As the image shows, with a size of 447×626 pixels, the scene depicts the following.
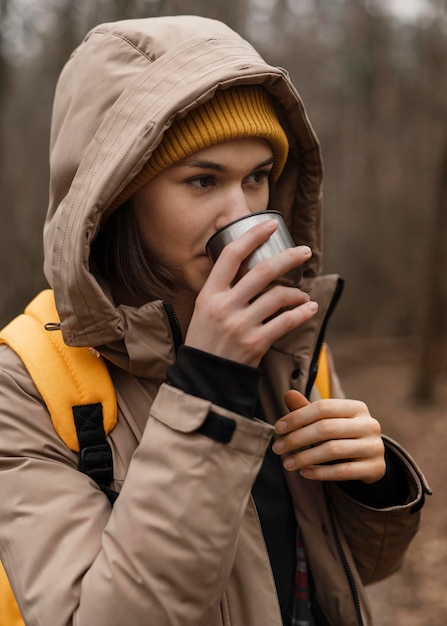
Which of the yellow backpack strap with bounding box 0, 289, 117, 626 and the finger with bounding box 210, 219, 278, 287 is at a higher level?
the finger with bounding box 210, 219, 278, 287

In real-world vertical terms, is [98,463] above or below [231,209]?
below

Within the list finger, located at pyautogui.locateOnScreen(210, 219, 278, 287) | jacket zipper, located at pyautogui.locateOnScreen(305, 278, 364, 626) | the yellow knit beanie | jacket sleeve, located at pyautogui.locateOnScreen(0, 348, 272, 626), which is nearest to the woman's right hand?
finger, located at pyautogui.locateOnScreen(210, 219, 278, 287)

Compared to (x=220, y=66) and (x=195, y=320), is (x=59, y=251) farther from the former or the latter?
(x=220, y=66)

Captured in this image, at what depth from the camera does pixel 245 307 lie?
1.34 meters

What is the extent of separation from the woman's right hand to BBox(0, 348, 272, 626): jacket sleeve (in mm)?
141

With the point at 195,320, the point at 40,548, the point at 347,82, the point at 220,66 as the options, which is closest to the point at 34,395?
the point at 40,548

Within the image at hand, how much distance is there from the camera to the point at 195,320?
4.40 feet

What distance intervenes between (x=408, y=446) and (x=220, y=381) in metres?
8.17

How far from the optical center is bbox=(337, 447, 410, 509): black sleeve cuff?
5.93ft

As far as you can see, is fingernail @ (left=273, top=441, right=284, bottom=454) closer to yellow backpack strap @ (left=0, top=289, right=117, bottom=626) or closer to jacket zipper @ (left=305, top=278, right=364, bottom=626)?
jacket zipper @ (left=305, top=278, right=364, bottom=626)


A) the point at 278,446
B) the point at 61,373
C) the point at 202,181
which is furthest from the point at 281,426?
the point at 202,181

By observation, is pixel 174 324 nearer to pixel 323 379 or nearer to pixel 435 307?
pixel 323 379

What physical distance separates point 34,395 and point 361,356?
15.5 m

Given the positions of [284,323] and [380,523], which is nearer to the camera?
[284,323]
